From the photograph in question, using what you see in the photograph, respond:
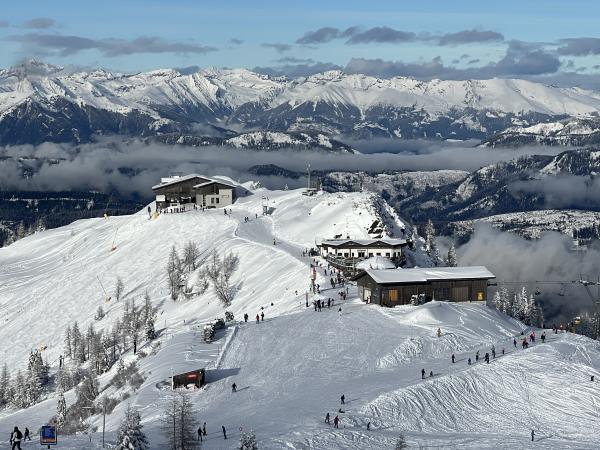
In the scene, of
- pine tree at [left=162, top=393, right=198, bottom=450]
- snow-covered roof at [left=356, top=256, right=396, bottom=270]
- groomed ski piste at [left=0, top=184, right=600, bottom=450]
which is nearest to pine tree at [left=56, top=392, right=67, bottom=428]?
groomed ski piste at [left=0, top=184, right=600, bottom=450]

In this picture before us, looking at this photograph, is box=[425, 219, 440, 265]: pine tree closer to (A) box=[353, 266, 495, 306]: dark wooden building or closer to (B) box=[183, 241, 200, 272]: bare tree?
(B) box=[183, 241, 200, 272]: bare tree

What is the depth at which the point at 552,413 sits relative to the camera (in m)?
64.7

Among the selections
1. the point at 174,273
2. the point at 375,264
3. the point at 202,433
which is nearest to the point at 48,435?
the point at 202,433

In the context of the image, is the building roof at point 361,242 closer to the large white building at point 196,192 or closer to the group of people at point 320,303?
the group of people at point 320,303

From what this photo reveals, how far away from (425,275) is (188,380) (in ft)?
116

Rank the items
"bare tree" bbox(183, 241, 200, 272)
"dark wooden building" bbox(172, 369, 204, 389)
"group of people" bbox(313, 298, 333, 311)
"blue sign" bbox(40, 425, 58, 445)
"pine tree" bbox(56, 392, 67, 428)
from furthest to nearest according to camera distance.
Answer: "bare tree" bbox(183, 241, 200, 272) < "group of people" bbox(313, 298, 333, 311) < "pine tree" bbox(56, 392, 67, 428) < "dark wooden building" bbox(172, 369, 204, 389) < "blue sign" bbox(40, 425, 58, 445)

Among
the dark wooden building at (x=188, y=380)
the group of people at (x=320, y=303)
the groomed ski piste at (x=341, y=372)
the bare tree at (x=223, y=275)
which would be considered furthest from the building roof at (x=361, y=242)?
the dark wooden building at (x=188, y=380)

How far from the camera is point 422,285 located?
9362 centimetres

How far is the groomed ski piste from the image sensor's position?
58.8 meters

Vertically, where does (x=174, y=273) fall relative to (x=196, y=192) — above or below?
below

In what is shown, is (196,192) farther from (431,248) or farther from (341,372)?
(341,372)

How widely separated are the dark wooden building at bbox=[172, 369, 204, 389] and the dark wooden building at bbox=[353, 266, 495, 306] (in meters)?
27.9

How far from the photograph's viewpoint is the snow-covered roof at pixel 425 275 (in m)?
91.8

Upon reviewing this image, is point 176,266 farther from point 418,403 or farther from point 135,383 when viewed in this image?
point 418,403
